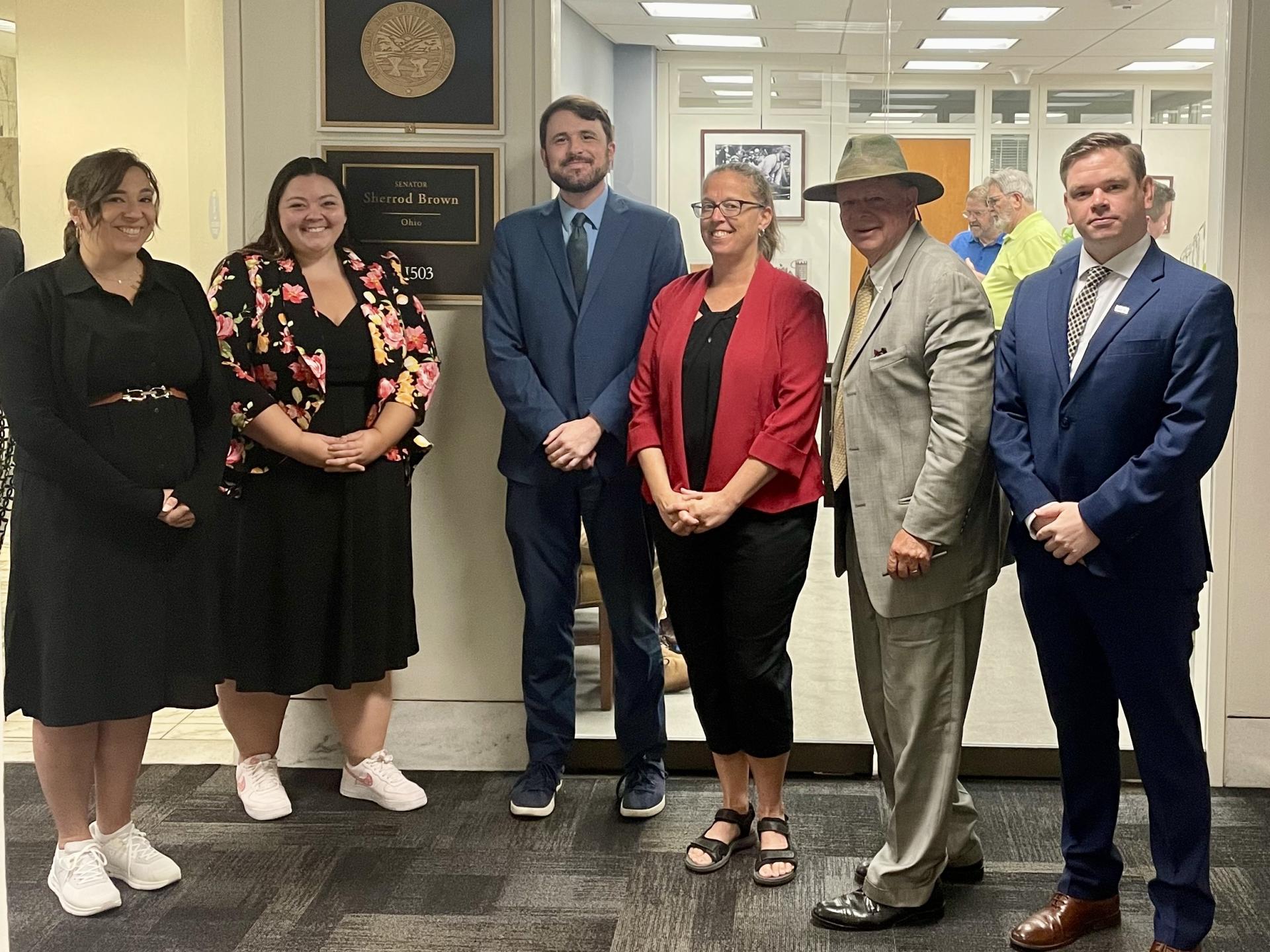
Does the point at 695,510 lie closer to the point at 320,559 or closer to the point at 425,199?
the point at 320,559

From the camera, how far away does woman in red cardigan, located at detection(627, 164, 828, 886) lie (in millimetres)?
2688

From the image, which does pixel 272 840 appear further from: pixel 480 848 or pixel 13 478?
pixel 13 478

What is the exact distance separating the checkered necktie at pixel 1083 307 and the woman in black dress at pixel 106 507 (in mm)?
1751

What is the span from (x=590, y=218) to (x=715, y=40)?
1.79 feet

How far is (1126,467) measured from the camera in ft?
7.26

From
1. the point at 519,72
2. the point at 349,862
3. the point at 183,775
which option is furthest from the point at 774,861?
the point at 519,72

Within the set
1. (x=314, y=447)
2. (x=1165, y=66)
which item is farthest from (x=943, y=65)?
(x=314, y=447)

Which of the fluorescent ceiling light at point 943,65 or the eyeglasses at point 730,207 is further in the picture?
the fluorescent ceiling light at point 943,65

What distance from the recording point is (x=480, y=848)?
2984 mm

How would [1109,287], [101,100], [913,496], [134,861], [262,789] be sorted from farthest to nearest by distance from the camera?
1. [262,789]
2. [134,861]
3. [101,100]
4. [913,496]
5. [1109,287]

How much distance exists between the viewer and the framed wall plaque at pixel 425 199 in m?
3.31

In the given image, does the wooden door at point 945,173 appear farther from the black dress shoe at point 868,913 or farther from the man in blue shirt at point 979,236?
the black dress shoe at point 868,913

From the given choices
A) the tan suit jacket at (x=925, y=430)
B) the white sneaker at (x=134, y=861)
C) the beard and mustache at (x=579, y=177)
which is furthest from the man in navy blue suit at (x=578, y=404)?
the white sneaker at (x=134, y=861)

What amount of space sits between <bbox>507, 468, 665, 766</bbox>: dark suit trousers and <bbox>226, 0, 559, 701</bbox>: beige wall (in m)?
0.23
